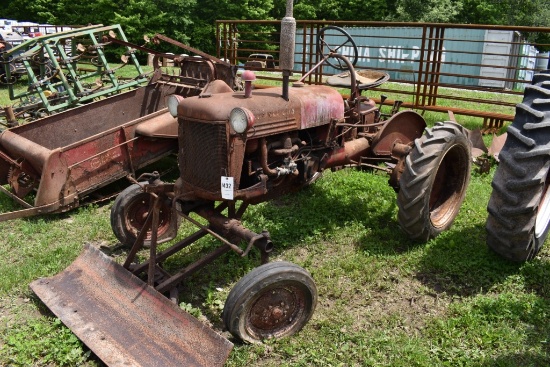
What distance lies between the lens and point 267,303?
332cm

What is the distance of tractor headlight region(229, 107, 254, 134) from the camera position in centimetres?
334

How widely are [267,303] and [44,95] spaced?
21.6 feet

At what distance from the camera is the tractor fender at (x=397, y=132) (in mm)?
5074

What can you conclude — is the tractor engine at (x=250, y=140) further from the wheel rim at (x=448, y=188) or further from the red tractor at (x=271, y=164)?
the wheel rim at (x=448, y=188)

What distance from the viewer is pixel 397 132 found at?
207 inches

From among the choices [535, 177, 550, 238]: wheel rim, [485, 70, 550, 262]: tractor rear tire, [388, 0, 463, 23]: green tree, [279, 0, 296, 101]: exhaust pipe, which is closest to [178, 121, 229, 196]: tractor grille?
[279, 0, 296, 101]: exhaust pipe

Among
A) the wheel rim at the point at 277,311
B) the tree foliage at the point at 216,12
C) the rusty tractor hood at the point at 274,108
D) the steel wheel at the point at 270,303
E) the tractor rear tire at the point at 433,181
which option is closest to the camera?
the steel wheel at the point at 270,303

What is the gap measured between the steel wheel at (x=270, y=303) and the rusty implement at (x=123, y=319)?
229mm

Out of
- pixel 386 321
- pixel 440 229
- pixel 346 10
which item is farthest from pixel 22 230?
pixel 346 10

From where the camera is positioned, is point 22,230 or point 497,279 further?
point 22,230

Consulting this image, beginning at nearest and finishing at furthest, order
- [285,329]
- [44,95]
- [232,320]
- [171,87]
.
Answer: [232,320], [285,329], [171,87], [44,95]

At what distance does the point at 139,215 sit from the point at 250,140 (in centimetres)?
157

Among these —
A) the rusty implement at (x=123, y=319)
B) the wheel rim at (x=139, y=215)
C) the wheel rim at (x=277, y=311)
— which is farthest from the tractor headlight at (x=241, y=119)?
the wheel rim at (x=139, y=215)

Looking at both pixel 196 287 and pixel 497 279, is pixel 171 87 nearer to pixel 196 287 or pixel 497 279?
pixel 196 287
